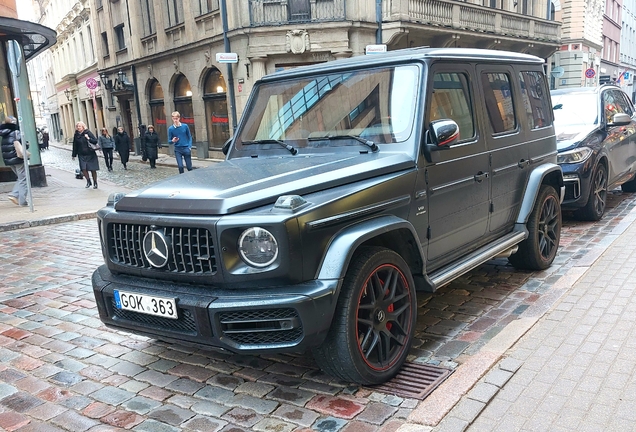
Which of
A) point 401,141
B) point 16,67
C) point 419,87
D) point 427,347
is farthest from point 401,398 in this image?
point 16,67

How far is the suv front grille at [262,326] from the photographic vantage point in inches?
110

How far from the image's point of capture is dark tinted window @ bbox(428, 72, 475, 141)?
12.8 ft

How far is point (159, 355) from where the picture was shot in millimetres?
3889

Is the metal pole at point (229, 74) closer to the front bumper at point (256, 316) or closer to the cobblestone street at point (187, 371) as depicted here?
the cobblestone street at point (187, 371)

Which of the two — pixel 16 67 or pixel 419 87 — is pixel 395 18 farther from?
pixel 419 87

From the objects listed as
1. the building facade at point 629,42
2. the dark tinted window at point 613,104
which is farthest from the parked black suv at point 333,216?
the building facade at point 629,42

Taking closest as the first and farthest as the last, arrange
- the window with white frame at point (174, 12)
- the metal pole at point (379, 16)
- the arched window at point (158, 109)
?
the metal pole at point (379, 16), the window with white frame at point (174, 12), the arched window at point (158, 109)

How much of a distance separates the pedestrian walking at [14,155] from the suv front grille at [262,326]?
929cm

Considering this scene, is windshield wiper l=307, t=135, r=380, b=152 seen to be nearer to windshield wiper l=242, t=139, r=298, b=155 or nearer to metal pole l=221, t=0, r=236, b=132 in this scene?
windshield wiper l=242, t=139, r=298, b=155

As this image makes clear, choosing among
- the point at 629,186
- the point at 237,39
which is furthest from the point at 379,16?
the point at 629,186

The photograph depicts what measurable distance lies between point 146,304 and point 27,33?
1345cm

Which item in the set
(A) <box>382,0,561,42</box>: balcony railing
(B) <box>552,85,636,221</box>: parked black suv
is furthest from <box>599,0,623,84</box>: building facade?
(B) <box>552,85,636,221</box>: parked black suv

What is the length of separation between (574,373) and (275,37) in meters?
17.9

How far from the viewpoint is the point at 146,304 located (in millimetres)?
3105
